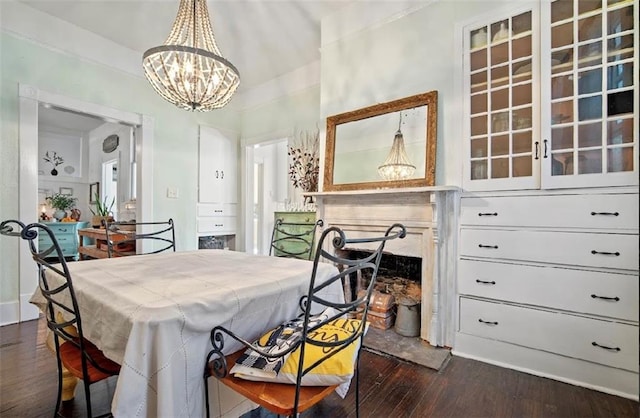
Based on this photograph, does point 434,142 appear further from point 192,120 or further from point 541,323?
point 192,120

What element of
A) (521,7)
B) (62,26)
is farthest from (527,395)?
(62,26)

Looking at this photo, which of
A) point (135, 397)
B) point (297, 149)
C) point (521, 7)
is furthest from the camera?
point (297, 149)

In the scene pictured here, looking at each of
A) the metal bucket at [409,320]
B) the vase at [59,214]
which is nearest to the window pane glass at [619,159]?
the metal bucket at [409,320]

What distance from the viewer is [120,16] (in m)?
2.97

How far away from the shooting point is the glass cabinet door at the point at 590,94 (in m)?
1.74

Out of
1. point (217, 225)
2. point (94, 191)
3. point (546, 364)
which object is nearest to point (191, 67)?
point (217, 225)

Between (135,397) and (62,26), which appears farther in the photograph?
(62,26)

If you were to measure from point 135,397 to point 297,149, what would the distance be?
3.32 meters

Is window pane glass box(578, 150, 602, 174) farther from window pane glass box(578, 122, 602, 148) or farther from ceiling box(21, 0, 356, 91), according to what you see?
ceiling box(21, 0, 356, 91)

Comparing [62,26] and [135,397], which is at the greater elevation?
[62,26]

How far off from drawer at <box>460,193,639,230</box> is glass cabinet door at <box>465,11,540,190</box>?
0.37 feet

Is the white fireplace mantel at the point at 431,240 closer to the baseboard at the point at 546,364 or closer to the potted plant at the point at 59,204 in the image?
the baseboard at the point at 546,364

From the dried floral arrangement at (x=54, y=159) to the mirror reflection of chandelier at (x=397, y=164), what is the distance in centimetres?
714

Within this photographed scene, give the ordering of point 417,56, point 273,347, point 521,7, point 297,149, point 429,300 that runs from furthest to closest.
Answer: point 297,149 → point 417,56 → point 429,300 → point 521,7 → point 273,347
